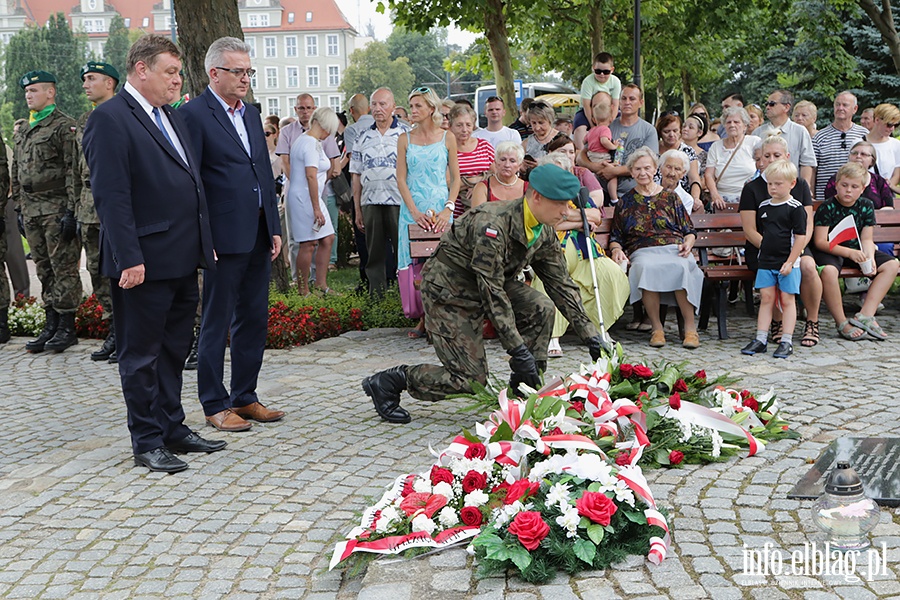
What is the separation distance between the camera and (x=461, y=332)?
6.30 m

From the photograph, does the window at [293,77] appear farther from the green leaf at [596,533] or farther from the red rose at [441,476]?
the green leaf at [596,533]

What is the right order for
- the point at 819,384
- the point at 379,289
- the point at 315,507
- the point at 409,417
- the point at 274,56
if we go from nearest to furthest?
the point at 315,507
the point at 409,417
the point at 819,384
the point at 379,289
the point at 274,56

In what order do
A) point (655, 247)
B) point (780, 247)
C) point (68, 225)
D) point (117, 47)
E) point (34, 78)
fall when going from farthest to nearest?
point (117, 47)
point (34, 78)
point (68, 225)
point (655, 247)
point (780, 247)

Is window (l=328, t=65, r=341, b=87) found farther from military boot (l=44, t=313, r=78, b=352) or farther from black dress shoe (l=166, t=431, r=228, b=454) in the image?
black dress shoe (l=166, t=431, r=228, b=454)

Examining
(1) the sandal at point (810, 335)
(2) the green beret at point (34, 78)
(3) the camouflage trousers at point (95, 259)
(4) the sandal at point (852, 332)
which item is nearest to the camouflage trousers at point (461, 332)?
(1) the sandal at point (810, 335)

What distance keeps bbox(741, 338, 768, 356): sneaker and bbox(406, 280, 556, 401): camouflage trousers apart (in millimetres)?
2815

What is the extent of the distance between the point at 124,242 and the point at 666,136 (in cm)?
678

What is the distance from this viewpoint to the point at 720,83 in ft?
145

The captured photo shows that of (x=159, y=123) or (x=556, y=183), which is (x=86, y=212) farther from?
(x=556, y=183)

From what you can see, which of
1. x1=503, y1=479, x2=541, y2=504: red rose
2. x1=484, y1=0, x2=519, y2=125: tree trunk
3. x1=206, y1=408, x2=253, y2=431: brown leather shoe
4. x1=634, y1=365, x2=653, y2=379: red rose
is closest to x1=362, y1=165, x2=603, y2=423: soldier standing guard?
x1=634, y1=365, x2=653, y2=379: red rose

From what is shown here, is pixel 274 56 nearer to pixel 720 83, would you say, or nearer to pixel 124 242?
pixel 720 83

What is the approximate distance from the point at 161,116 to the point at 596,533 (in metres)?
3.33

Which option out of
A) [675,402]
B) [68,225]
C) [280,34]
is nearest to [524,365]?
[675,402]

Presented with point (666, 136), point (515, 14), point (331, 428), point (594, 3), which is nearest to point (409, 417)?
point (331, 428)
